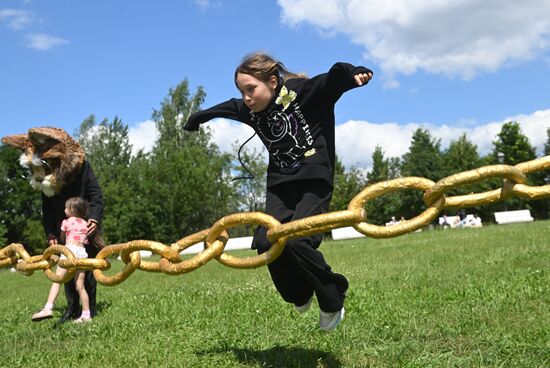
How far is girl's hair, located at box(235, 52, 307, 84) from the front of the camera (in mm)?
4078

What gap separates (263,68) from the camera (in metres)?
4.08

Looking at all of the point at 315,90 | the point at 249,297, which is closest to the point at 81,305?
the point at 249,297

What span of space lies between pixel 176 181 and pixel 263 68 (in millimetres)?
45960

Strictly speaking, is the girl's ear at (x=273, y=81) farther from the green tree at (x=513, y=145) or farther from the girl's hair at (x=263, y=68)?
the green tree at (x=513, y=145)

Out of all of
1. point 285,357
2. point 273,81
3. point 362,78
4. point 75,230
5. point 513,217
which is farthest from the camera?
point 513,217

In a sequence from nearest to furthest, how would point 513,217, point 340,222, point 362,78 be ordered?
point 340,222, point 362,78, point 513,217

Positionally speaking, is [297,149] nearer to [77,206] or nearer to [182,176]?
[77,206]

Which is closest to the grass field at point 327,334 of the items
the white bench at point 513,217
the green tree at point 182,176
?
the white bench at point 513,217

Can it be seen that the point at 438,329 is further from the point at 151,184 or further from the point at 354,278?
the point at 151,184

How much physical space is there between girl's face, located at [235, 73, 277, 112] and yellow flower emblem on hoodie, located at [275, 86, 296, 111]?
0.24 feet

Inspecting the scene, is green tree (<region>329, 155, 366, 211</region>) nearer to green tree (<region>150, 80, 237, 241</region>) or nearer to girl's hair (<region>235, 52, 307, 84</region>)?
green tree (<region>150, 80, 237, 241</region>)

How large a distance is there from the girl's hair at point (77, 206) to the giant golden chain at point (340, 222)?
308 cm

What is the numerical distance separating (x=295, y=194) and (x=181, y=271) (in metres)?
1.04

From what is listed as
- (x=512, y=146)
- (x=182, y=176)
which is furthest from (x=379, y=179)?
(x=182, y=176)
